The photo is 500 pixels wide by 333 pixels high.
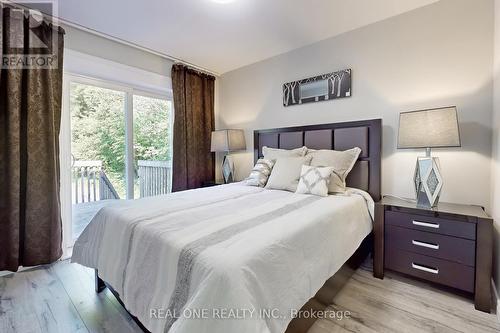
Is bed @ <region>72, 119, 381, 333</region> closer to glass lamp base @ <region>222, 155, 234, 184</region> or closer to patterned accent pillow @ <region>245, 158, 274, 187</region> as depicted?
patterned accent pillow @ <region>245, 158, 274, 187</region>

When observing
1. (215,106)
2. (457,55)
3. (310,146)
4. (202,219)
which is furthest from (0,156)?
(457,55)

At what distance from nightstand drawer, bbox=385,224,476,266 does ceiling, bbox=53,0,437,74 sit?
2.02 metres

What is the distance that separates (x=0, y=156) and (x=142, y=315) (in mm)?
2034

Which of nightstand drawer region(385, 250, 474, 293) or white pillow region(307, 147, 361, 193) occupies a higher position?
white pillow region(307, 147, 361, 193)

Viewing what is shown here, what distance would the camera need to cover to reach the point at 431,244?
1.80m

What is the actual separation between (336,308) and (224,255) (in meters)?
1.16

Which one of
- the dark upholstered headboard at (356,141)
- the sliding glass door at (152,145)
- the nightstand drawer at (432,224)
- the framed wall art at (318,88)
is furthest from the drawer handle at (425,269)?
the sliding glass door at (152,145)

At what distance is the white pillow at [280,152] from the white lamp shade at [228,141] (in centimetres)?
47

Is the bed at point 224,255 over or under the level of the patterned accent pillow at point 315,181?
→ under

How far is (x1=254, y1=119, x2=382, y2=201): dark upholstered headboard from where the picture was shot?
2.36 meters

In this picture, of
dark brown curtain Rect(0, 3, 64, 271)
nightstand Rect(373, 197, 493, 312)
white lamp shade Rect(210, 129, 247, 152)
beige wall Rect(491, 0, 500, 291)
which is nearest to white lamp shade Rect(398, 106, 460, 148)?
beige wall Rect(491, 0, 500, 291)

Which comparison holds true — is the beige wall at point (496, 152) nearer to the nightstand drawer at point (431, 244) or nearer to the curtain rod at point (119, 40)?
the nightstand drawer at point (431, 244)

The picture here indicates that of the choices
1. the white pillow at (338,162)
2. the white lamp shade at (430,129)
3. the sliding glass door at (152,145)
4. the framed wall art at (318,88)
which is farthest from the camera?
the sliding glass door at (152,145)

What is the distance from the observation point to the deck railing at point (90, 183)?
9.04ft
